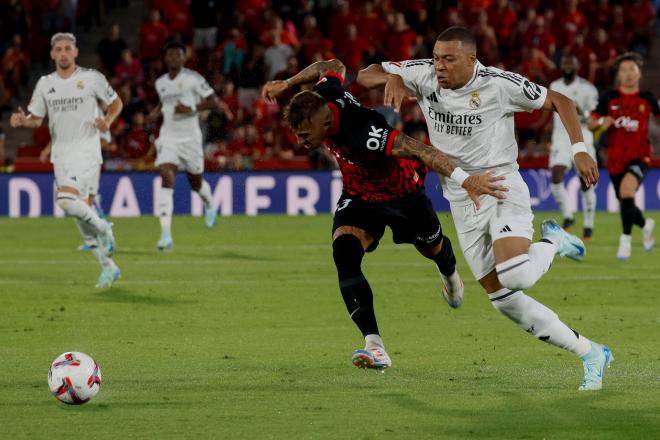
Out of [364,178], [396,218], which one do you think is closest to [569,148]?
[396,218]

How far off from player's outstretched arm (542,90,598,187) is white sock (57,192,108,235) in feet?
18.9

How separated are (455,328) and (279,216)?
39.7 feet

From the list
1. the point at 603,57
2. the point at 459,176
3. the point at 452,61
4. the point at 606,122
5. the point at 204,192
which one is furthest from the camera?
the point at 603,57

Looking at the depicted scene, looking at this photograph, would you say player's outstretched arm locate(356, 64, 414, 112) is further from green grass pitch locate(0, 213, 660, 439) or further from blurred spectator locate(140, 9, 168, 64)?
blurred spectator locate(140, 9, 168, 64)

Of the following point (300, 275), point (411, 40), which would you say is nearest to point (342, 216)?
point (300, 275)

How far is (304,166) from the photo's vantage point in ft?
74.1

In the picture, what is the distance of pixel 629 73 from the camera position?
14289mm

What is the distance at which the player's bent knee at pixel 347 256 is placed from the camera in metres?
7.87

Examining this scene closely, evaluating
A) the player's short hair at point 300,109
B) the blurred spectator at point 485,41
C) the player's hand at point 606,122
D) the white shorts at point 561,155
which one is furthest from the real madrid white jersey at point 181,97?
the player's short hair at point 300,109

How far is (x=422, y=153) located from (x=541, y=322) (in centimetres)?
115

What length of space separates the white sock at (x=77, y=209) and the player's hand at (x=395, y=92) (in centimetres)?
502

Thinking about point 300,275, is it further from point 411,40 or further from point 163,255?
point 411,40

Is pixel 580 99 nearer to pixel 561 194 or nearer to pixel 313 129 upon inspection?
pixel 561 194

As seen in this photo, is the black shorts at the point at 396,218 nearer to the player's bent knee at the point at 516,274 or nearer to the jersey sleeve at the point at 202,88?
the player's bent knee at the point at 516,274
